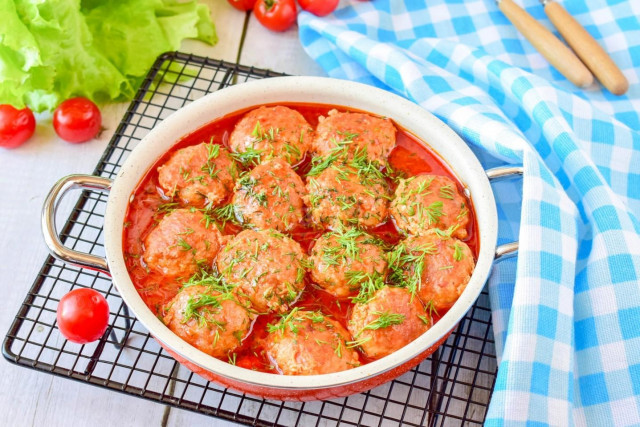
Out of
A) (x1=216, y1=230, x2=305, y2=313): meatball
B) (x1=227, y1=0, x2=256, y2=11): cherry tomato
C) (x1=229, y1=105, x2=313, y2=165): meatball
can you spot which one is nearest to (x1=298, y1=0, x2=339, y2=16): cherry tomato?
(x1=227, y1=0, x2=256, y2=11): cherry tomato

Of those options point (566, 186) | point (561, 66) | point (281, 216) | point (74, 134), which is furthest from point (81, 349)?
point (561, 66)

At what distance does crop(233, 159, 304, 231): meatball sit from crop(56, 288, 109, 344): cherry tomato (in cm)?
69

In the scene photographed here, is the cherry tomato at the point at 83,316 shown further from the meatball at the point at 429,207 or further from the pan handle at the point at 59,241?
the meatball at the point at 429,207

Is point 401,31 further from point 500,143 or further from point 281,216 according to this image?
point 281,216

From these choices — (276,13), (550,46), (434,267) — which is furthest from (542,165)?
(276,13)

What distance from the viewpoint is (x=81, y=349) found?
3070mm

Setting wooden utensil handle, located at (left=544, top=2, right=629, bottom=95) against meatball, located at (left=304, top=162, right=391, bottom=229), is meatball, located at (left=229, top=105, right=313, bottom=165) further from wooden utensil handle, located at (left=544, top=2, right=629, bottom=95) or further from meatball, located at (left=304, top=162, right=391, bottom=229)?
wooden utensil handle, located at (left=544, top=2, right=629, bottom=95)

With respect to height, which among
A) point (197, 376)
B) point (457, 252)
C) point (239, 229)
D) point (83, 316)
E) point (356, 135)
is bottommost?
point (197, 376)

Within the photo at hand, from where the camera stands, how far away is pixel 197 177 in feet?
10.6

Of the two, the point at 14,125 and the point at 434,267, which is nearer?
the point at 434,267

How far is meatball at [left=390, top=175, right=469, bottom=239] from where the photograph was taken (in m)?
3.13

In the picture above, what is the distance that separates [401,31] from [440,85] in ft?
2.38

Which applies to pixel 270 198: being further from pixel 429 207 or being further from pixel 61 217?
pixel 61 217

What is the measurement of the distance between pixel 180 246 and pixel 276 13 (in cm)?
188
